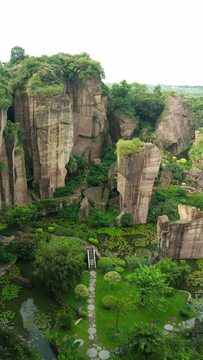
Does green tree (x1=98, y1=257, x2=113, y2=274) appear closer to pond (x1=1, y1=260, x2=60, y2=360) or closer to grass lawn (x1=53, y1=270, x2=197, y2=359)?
grass lawn (x1=53, y1=270, x2=197, y2=359)

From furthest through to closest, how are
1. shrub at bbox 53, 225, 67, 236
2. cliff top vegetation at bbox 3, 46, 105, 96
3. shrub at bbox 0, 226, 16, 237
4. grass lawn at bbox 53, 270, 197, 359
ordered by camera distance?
cliff top vegetation at bbox 3, 46, 105, 96
shrub at bbox 53, 225, 67, 236
shrub at bbox 0, 226, 16, 237
grass lawn at bbox 53, 270, 197, 359

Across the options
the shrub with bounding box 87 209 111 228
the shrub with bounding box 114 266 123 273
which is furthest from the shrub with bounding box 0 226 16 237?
the shrub with bounding box 114 266 123 273

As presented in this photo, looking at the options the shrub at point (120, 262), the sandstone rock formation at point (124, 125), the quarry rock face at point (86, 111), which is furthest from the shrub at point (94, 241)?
the sandstone rock formation at point (124, 125)

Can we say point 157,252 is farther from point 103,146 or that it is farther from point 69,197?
point 103,146

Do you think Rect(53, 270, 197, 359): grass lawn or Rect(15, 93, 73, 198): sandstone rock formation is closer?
Rect(53, 270, 197, 359): grass lawn

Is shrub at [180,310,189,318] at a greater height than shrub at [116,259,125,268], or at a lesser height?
lesser

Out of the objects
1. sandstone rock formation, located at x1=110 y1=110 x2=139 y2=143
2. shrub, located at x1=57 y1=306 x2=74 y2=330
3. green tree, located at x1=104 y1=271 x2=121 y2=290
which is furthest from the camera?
sandstone rock formation, located at x1=110 y1=110 x2=139 y2=143

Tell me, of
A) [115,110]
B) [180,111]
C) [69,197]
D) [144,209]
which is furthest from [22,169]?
[180,111]

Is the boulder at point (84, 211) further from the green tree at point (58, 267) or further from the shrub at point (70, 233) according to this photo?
the green tree at point (58, 267)

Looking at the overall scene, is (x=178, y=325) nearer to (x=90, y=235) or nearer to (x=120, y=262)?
(x=120, y=262)

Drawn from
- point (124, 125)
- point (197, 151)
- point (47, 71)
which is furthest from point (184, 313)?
point (124, 125)
